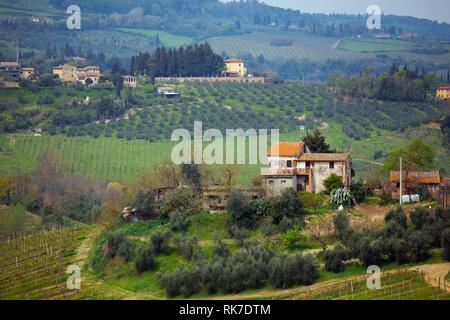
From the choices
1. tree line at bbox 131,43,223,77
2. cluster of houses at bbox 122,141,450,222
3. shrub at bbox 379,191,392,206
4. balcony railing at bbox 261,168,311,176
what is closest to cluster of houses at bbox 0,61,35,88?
tree line at bbox 131,43,223,77

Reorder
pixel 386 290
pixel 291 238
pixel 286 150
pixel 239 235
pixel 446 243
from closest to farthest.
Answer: pixel 386 290 → pixel 446 243 → pixel 291 238 → pixel 239 235 → pixel 286 150

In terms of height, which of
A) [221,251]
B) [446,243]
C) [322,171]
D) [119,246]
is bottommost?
[119,246]

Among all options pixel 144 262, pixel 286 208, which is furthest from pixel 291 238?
pixel 144 262

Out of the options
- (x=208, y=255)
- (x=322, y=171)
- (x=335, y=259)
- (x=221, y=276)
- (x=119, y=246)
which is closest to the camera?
(x=221, y=276)

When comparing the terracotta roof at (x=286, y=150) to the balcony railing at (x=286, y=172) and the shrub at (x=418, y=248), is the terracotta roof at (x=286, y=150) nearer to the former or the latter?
the balcony railing at (x=286, y=172)

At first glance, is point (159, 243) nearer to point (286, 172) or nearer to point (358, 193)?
point (286, 172)

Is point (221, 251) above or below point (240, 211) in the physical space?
below

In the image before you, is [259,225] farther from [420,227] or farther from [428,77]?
[428,77]
